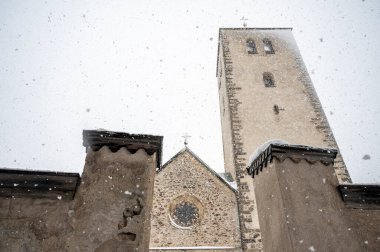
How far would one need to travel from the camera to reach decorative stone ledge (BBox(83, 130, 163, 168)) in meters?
3.56

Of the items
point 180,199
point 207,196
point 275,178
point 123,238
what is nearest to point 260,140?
point 207,196

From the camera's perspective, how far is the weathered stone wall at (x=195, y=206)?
434 inches

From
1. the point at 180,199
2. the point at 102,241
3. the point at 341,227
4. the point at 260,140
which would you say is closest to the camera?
the point at 102,241

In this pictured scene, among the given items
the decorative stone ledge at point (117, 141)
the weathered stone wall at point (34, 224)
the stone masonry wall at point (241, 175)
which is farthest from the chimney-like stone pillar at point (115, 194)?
the stone masonry wall at point (241, 175)

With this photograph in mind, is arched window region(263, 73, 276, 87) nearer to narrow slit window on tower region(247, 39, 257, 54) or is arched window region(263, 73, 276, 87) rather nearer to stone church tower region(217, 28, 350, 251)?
stone church tower region(217, 28, 350, 251)

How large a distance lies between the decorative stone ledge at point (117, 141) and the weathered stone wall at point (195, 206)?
8.24 metres

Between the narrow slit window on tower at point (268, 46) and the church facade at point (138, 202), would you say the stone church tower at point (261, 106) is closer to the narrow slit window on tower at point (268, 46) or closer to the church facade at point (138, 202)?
the narrow slit window on tower at point (268, 46)

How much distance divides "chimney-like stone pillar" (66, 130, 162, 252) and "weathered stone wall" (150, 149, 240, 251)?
8.20 metres

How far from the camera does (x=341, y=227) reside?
3287mm

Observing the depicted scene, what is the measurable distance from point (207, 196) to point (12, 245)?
9.71 m

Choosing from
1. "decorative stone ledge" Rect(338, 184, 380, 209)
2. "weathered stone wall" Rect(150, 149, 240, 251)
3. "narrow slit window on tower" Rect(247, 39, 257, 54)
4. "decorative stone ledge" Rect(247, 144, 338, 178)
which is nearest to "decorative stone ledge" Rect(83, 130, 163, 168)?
"decorative stone ledge" Rect(247, 144, 338, 178)

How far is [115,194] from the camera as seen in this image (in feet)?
10.7

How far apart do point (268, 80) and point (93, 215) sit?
50.1 ft

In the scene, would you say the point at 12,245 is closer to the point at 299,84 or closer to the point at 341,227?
the point at 341,227
